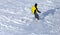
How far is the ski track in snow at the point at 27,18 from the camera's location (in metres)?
19.2

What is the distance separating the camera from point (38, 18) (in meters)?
20.6

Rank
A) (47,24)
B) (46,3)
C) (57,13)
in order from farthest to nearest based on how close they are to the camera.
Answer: (46,3)
(57,13)
(47,24)

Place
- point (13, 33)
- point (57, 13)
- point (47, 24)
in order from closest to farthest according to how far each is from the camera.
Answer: point (13, 33) → point (47, 24) → point (57, 13)

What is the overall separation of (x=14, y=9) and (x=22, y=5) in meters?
1.08

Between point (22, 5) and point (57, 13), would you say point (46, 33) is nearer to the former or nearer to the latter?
point (57, 13)

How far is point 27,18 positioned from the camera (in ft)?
69.1

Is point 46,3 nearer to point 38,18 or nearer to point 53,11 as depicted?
point 53,11

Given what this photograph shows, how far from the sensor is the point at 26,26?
64.6 feet

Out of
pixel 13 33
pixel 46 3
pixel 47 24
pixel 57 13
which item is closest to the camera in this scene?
pixel 13 33

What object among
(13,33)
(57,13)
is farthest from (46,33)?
(57,13)

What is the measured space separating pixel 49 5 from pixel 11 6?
3.33m

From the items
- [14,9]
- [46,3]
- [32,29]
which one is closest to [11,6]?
[14,9]

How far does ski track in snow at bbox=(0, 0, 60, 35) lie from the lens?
19.2m

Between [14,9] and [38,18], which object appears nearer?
[38,18]
